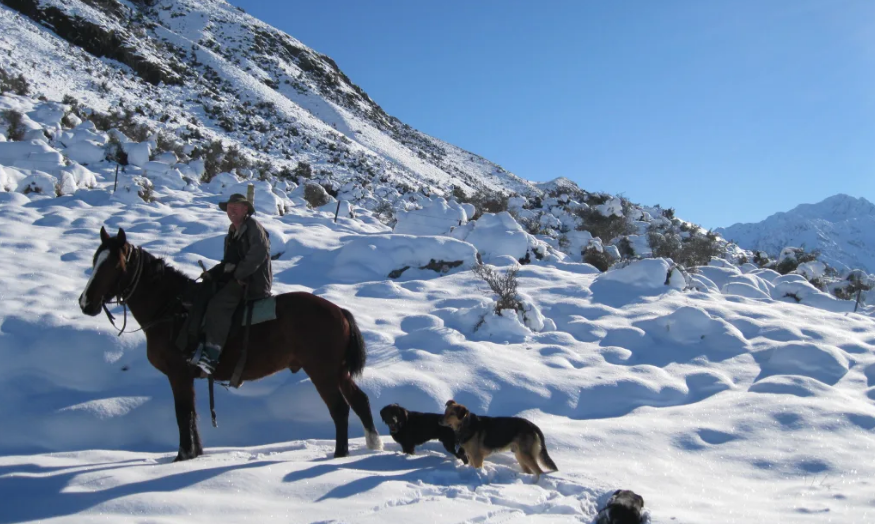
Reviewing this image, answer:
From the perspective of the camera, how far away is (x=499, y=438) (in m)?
4.38

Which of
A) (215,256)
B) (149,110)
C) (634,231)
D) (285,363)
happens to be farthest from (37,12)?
(285,363)

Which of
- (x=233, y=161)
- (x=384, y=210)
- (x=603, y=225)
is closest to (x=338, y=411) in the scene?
(x=384, y=210)

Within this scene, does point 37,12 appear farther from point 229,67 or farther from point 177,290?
point 177,290

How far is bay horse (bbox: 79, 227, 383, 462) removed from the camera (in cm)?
433

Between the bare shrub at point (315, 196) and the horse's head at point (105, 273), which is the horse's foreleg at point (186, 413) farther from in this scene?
the bare shrub at point (315, 196)

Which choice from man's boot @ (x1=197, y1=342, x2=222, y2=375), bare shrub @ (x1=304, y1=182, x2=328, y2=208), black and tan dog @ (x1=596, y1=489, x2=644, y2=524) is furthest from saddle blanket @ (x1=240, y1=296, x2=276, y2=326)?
bare shrub @ (x1=304, y1=182, x2=328, y2=208)

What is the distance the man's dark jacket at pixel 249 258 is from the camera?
4.48 m

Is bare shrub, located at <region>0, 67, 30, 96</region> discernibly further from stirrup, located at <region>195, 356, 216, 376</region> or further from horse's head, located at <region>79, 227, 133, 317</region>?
stirrup, located at <region>195, 356, 216, 376</region>

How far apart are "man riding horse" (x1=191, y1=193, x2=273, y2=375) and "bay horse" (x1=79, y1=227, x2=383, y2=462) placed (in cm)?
19

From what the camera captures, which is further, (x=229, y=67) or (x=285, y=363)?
(x=229, y=67)

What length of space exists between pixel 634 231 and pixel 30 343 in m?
23.1

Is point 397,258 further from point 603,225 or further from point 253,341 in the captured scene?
point 603,225

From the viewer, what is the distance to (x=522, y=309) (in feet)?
28.8

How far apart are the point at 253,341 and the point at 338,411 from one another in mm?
977
